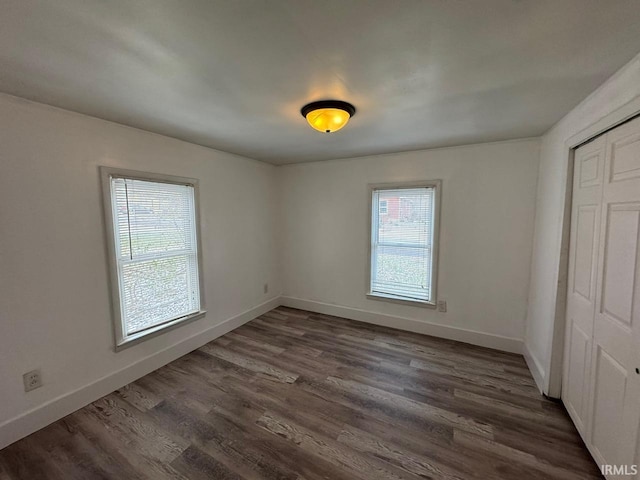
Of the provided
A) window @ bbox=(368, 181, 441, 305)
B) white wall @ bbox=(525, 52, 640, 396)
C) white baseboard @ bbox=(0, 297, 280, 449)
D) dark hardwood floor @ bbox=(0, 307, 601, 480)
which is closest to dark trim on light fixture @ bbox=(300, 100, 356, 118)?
white wall @ bbox=(525, 52, 640, 396)

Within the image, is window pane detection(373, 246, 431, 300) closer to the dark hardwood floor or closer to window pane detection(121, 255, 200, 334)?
the dark hardwood floor

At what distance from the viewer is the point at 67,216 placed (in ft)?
6.63

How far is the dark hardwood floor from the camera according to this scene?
1607 millimetres

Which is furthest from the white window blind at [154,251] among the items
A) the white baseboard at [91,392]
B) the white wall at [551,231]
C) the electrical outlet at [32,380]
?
the white wall at [551,231]

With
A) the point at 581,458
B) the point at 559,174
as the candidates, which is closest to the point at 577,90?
the point at 559,174

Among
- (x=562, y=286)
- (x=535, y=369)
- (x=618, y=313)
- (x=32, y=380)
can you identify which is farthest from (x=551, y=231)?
(x=32, y=380)

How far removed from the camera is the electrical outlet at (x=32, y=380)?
1858mm

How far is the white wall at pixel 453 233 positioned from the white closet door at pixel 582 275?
34.1 inches

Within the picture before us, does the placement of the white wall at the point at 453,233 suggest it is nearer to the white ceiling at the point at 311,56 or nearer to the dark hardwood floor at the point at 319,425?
the dark hardwood floor at the point at 319,425

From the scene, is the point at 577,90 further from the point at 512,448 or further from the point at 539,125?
the point at 512,448

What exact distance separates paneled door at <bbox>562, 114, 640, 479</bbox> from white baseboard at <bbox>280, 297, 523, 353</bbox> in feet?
3.19

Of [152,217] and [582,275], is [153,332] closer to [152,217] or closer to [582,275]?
[152,217]

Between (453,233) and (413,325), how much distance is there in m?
1.30

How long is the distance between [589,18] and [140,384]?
12.5 ft
